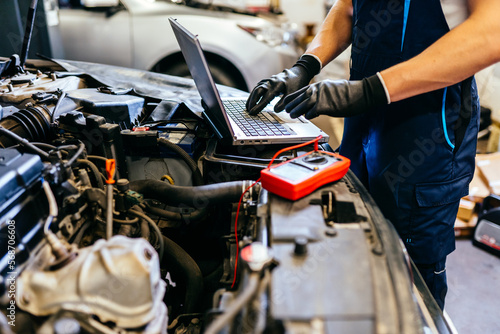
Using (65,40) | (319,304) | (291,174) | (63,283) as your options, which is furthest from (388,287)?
(65,40)

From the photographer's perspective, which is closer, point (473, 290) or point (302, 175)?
point (302, 175)

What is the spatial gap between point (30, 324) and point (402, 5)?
113cm

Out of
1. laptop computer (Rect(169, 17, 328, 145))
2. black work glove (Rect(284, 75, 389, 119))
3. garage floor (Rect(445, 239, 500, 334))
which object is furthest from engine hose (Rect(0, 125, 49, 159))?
garage floor (Rect(445, 239, 500, 334))

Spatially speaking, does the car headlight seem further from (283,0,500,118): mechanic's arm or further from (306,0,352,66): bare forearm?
(283,0,500,118): mechanic's arm

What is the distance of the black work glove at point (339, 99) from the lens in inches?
39.8

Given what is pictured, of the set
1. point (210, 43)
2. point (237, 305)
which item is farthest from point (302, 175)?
point (210, 43)

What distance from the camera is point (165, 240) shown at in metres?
1.02

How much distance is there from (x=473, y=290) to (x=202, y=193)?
1.60 meters

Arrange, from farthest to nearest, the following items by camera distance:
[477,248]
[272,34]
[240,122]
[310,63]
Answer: [272,34] → [477,248] → [310,63] → [240,122]

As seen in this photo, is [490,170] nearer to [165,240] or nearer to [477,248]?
[477,248]

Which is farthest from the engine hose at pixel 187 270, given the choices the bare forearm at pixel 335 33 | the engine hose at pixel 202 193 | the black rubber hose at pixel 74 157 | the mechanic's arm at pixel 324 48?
the bare forearm at pixel 335 33

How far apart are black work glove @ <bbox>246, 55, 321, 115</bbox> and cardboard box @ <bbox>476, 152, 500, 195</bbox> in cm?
146

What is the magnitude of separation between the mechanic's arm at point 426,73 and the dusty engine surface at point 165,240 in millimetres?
191

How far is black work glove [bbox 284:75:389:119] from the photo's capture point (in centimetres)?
101
